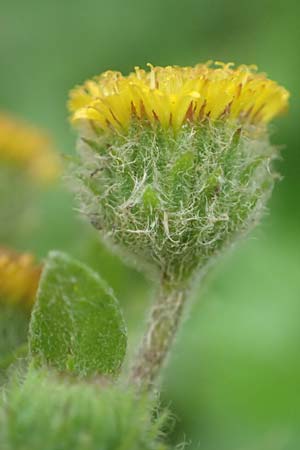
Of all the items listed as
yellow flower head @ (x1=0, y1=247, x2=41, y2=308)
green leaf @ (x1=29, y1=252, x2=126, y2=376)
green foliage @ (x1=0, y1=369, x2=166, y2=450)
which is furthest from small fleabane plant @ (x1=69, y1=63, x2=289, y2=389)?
green foliage @ (x1=0, y1=369, x2=166, y2=450)

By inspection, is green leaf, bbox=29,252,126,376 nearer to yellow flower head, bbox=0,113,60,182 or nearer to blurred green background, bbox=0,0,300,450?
blurred green background, bbox=0,0,300,450

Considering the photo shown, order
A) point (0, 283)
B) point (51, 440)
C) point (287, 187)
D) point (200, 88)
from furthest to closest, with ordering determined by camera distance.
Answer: point (287, 187) → point (0, 283) → point (200, 88) → point (51, 440)

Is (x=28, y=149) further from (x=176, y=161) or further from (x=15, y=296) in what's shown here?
(x=176, y=161)

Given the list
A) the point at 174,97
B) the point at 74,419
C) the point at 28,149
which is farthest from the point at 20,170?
the point at 74,419

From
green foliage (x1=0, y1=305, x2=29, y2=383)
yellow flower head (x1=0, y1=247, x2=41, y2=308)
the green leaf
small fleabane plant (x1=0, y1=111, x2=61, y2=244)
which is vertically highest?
small fleabane plant (x1=0, y1=111, x2=61, y2=244)

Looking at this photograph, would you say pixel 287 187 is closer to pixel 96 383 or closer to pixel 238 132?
pixel 238 132

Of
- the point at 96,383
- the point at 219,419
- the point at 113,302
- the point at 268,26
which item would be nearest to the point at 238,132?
the point at 113,302
